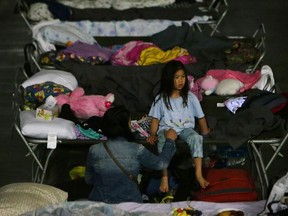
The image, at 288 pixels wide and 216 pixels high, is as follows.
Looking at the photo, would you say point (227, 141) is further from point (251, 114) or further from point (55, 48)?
point (55, 48)

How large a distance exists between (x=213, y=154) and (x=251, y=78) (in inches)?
34.2

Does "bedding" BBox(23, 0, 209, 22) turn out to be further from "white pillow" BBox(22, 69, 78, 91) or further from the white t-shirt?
the white t-shirt

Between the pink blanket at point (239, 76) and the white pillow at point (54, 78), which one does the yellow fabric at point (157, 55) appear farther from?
the white pillow at point (54, 78)

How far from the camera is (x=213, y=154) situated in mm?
7031

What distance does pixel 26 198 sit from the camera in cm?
535

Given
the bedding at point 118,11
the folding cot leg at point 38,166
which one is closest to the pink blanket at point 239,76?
the folding cot leg at point 38,166

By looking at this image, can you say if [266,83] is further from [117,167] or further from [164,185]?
[117,167]

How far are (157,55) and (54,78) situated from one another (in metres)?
1.20

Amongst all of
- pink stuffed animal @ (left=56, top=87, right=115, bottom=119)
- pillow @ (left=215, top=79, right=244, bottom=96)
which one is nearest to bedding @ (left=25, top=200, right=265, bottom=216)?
pink stuffed animal @ (left=56, top=87, right=115, bottom=119)

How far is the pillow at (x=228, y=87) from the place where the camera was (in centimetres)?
723

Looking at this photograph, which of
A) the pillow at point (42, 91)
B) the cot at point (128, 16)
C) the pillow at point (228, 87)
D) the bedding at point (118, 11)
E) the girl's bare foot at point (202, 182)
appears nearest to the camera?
the girl's bare foot at point (202, 182)

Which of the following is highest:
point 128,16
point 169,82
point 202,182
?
point 128,16

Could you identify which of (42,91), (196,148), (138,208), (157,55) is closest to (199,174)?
(196,148)

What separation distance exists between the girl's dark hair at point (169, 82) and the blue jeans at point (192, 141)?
0.88 ft
